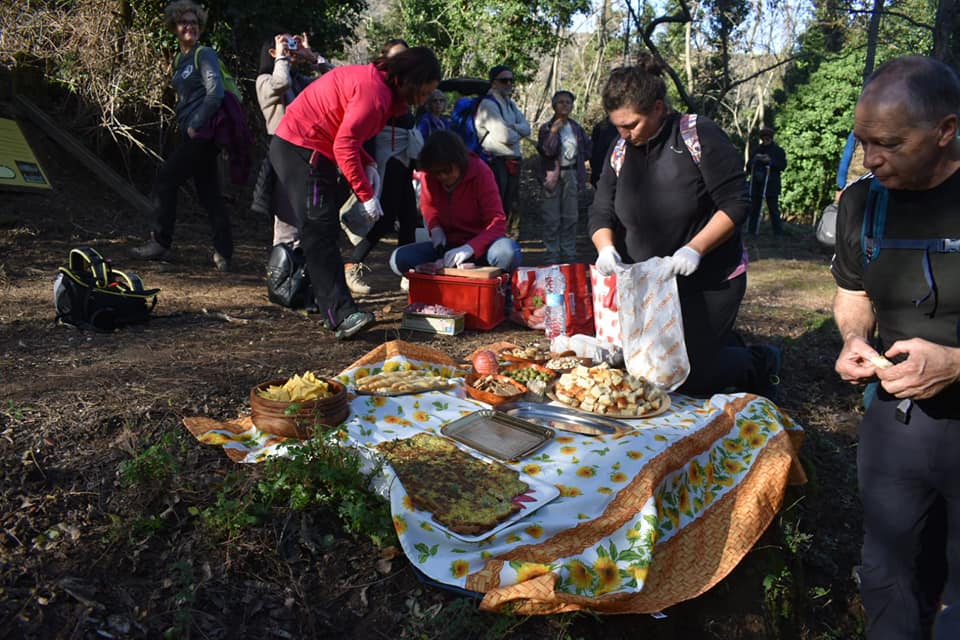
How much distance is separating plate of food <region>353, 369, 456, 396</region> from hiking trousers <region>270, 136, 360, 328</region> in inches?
36.6

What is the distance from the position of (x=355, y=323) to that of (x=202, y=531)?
201cm

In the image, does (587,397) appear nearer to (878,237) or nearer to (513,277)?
(878,237)

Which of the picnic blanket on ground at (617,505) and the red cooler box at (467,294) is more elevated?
the red cooler box at (467,294)

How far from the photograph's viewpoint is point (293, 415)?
2637 mm

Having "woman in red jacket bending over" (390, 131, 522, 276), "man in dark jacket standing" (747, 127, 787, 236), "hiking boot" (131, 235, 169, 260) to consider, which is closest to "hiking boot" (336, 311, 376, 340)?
"woman in red jacket bending over" (390, 131, 522, 276)

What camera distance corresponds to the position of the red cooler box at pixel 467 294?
15.4 feet

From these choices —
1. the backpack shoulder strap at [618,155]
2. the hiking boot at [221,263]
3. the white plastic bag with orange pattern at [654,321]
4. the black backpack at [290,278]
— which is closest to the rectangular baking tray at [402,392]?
the white plastic bag with orange pattern at [654,321]

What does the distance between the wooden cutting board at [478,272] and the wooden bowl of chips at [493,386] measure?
1359 mm

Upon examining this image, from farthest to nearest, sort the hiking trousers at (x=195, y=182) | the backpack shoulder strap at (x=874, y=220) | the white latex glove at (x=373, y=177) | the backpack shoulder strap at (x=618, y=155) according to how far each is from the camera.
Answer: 1. the hiking trousers at (x=195, y=182)
2. the white latex glove at (x=373, y=177)
3. the backpack shoulder strap at (x=618, y=155)
4. the backpack shoulder strap at (x=874, y=220)

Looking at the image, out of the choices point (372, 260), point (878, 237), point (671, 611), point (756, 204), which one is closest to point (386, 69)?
point (878, 237)

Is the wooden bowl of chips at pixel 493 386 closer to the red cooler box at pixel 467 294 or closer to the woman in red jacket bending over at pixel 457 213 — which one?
the red cooler box at pixel 467 294

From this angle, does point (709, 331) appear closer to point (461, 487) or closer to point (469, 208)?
point (461, 487)

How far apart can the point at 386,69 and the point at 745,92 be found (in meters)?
23.1

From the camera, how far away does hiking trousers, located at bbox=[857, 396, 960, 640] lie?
188 cm
